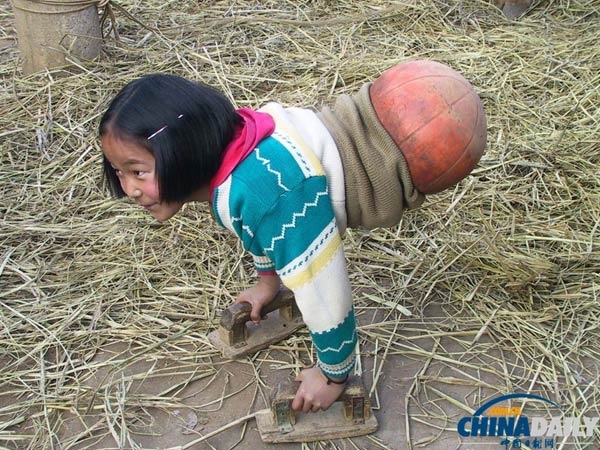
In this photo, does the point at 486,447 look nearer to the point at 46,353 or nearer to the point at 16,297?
the point at 46,353

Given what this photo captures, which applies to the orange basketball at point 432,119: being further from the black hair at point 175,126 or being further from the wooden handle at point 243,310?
the wooden handle at point 243,310

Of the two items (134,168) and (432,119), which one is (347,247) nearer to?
(432,119)

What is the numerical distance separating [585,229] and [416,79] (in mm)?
1418

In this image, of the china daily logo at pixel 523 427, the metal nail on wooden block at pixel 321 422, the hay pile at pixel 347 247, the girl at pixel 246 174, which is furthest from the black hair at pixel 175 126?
the china daily logo at pixel 523 427

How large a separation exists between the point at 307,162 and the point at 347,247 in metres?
1.17

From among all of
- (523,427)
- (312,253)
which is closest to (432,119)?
(312,253)

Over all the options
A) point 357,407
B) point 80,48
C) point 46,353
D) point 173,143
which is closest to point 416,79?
point 173,143

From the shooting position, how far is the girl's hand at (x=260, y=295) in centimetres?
273

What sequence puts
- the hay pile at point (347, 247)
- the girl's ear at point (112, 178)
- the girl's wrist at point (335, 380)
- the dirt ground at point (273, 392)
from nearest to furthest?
the girl's ear at point (112, 178) → the girl's wrist at point (335, 380) → the dirt ground at point (273, 392) → the hay pile at point (347, 247)

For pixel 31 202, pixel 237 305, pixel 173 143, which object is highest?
pixel 173 143

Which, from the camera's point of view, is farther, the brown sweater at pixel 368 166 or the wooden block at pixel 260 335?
the wooden block at pixel 260 335

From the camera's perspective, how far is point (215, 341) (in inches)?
110

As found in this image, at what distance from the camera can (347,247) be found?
322 cm

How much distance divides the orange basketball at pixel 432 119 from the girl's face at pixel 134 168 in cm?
69
